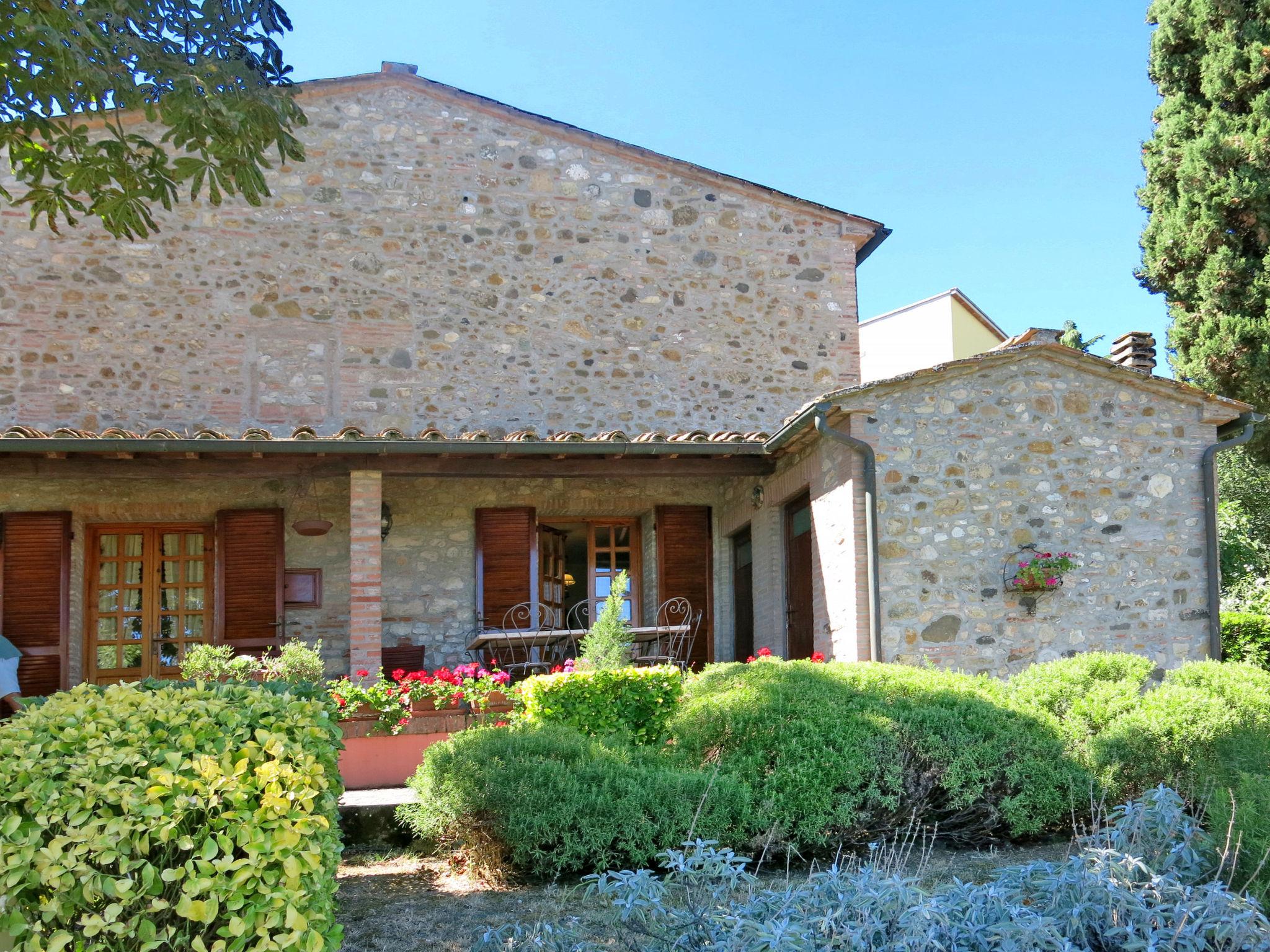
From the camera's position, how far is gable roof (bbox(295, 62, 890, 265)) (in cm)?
1116

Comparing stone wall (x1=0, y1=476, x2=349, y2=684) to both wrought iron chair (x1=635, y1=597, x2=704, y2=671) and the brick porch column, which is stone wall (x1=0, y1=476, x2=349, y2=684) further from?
wrought iron chair (x1=635, y1=597, x2=704, y2=671)

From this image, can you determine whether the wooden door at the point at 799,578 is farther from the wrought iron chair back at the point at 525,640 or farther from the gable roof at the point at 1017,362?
the wrought iron chair back at the point at 525,640

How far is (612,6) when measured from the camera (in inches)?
424

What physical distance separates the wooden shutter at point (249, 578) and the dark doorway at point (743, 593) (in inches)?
164

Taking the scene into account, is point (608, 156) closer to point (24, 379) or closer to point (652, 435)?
point (652, 435)

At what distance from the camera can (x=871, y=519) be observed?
7855 millimetres

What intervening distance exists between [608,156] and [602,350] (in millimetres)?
2032

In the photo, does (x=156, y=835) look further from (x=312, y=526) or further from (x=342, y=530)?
(x=342, y=530)

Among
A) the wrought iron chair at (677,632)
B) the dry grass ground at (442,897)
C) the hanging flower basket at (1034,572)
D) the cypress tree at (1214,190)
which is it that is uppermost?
the cypress tree at (1214,190)

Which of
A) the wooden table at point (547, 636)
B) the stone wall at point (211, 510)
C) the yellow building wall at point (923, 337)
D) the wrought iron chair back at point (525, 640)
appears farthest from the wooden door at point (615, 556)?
the yellow building wall at point (923, 337)

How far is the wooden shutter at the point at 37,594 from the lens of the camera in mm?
9539

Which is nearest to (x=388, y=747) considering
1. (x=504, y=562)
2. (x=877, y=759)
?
(x=504, y=562)

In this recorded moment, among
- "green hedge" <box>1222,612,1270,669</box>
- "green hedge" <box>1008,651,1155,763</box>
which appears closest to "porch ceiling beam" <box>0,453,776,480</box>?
"green hedge" <box>1008,651,1155,763</box>

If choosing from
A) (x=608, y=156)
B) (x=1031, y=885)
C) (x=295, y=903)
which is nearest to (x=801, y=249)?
(x=608, y=156)
